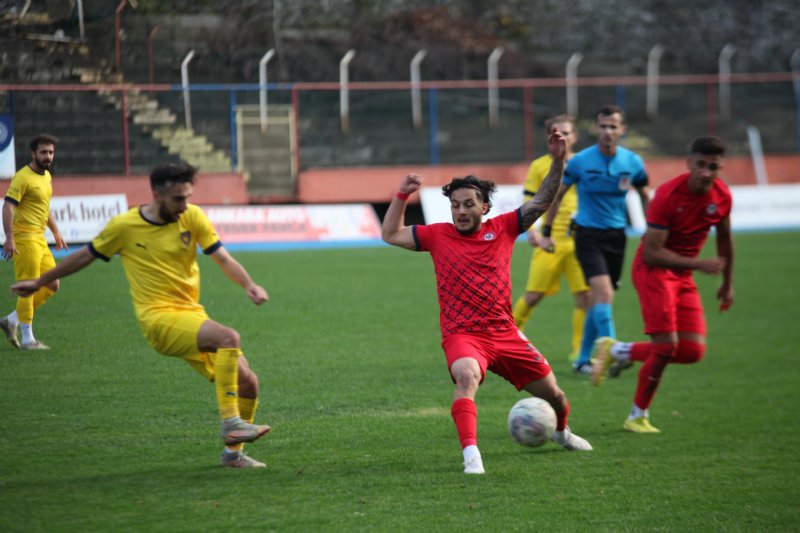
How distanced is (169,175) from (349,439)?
242cm

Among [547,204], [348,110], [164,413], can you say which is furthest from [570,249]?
[348,110]

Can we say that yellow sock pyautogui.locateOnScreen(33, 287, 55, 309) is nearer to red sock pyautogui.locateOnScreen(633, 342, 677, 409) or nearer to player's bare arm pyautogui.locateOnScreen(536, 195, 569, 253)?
player's bare arm pyautogui.locateOnScreen(536, 195, 569, 253)

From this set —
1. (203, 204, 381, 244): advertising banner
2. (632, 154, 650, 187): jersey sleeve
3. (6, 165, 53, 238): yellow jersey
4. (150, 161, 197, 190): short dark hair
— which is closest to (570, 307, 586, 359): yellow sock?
(632, 154, 650, 187): jersey sleeve

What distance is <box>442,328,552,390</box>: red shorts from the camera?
22.0 feet

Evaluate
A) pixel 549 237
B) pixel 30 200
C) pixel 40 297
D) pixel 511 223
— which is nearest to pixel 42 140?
pixel 30 200

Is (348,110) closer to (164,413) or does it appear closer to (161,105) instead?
(161,105)

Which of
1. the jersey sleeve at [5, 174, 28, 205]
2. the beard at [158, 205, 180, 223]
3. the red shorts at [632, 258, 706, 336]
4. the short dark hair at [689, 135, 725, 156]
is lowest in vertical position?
the red shorts at [632, 258, 706, 336]

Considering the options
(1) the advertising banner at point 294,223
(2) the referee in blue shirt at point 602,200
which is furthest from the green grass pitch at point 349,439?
(1) the advertising banner at point 294,223

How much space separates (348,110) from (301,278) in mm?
10917

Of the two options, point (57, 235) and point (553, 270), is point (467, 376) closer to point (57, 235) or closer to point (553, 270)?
point (57, 235)

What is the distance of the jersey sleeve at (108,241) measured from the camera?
637 cm

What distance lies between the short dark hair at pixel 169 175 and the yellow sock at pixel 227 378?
1.05 metres

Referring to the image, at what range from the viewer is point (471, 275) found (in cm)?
684

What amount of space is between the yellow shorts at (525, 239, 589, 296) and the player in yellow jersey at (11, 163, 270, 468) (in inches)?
191
